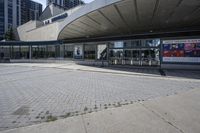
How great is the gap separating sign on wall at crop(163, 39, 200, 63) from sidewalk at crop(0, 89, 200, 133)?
14.7m

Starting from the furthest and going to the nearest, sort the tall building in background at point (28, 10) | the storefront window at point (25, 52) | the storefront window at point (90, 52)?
the tall building in background at point (28, 10) < the storefront window at point (25, 52) < the storefront window at point (90, 52)

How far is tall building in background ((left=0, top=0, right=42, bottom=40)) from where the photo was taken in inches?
3489

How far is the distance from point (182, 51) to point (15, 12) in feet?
313

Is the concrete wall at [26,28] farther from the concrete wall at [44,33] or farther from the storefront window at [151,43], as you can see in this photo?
the storefront window at [151,43]

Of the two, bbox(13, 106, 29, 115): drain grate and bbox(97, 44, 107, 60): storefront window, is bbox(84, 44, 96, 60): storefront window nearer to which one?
bbox(97, 44, 107, 60): storefront window

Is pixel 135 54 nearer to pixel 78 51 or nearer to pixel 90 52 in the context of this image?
pixel 90 52

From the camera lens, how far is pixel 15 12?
95438 mm

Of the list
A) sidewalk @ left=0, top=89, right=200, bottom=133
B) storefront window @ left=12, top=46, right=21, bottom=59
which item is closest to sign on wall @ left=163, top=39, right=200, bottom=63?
sidewalk @ left=0, top=89, right=200, bottom=133

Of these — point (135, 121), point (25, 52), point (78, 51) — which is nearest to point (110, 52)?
point (78, 51)

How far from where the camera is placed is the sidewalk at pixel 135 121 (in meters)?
4.30

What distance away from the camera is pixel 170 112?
559 centimetres

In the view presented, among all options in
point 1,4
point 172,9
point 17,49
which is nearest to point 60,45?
point 17,49

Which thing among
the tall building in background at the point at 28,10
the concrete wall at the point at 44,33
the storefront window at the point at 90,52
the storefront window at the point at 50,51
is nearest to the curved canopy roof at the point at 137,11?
the storefront window at the point at 90,52

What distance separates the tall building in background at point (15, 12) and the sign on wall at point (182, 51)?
273 feet
